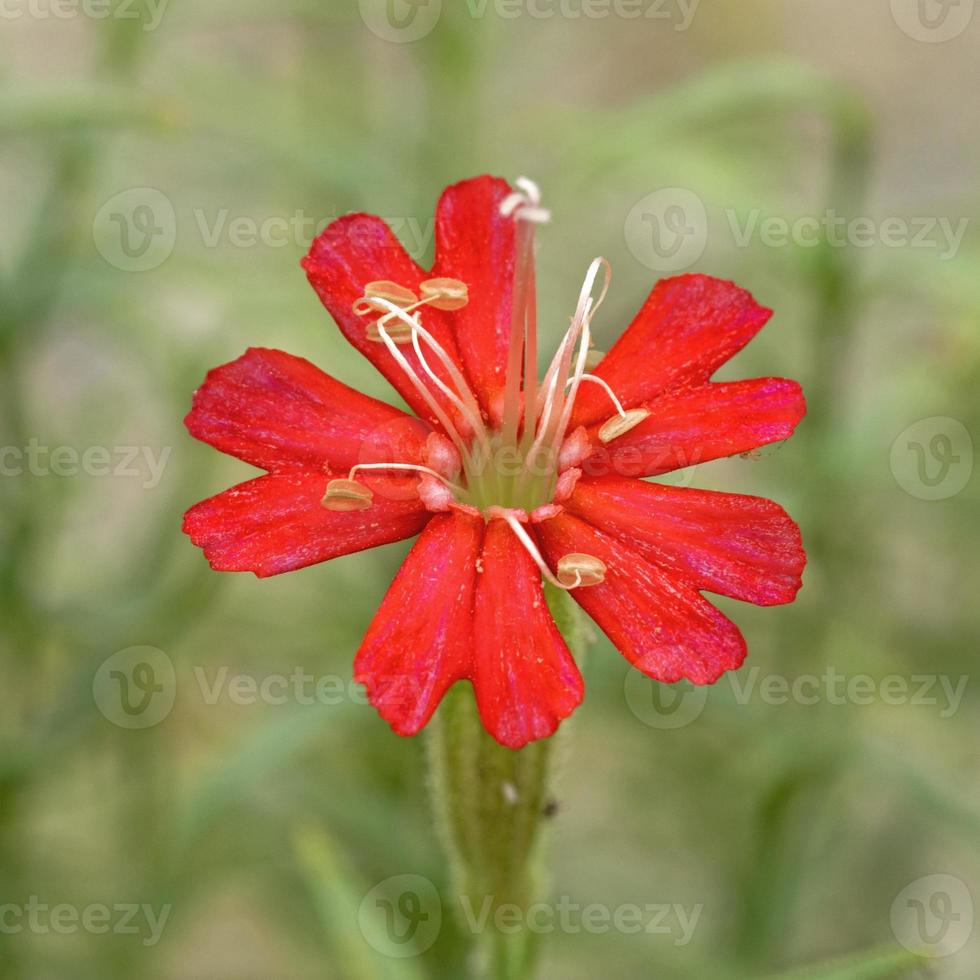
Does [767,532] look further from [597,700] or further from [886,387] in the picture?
[886,387]

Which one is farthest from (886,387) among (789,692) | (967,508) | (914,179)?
(914,179)

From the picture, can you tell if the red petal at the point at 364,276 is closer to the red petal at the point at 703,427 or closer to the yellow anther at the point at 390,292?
the yellow anther at the point at 390,292
